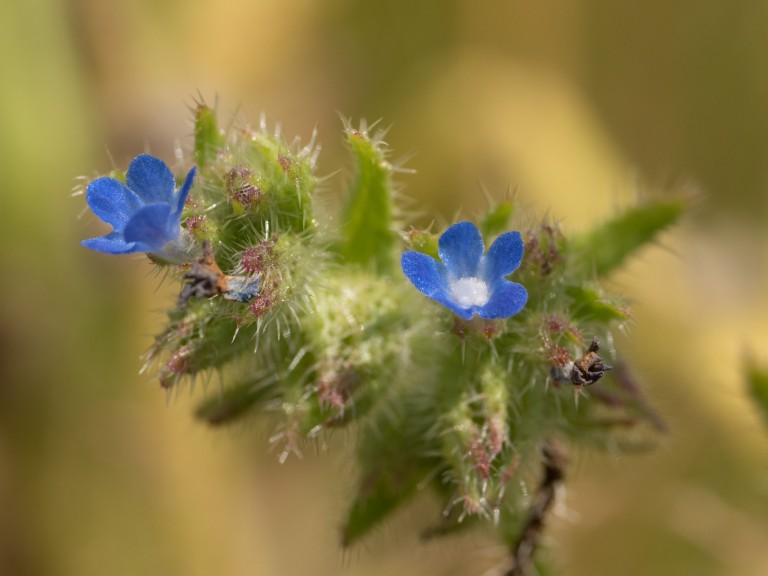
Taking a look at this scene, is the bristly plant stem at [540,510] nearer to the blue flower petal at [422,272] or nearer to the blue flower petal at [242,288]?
the blue flower petal at [422,272]

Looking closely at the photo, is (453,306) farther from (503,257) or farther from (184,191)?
(184,191)

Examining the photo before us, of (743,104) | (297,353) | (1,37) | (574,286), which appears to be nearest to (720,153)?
(743,104)

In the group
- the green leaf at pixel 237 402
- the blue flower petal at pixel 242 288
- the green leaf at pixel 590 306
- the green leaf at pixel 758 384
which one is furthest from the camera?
the green leaf at pixel 758 384

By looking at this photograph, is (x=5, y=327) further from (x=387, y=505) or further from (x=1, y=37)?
(x=387, y=505)

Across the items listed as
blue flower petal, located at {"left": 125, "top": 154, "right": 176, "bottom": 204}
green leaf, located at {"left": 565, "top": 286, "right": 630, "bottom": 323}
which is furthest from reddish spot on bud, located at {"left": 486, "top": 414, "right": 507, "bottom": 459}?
blue flower petal, located at {"left": 125, "top": 154, "right": 176, "bottom": 204}

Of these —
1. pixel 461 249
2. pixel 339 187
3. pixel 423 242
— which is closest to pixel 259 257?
pixel 423 242

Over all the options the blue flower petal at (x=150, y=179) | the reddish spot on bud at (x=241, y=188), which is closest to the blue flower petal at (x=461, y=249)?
the reddish spot on bud at (x=241, y=188)
